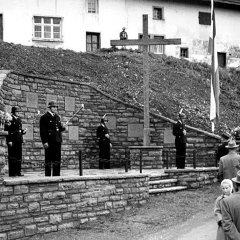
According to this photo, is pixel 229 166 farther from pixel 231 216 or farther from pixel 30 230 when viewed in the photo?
pixel 231 216

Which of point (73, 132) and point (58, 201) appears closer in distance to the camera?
point (58, 201)

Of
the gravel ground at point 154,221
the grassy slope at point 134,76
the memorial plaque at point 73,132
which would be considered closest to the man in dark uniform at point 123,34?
the grassy slope at point 134,76

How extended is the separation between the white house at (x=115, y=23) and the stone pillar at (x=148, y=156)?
15.0 meters

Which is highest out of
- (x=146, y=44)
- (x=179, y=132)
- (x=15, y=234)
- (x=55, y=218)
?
(x=146, y=44)

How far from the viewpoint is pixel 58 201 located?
14781 millimetres

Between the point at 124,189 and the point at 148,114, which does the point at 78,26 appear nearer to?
the point at 148,114

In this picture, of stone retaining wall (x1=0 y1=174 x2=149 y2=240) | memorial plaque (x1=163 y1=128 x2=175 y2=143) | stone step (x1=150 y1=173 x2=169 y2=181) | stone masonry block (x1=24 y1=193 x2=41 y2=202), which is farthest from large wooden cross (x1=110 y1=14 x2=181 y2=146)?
stone masonry block (x1=24 y1=193 x2=41 y2=202)

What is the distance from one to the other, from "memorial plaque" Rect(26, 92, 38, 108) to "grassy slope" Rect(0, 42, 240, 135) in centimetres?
317

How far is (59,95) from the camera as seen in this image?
23.5 m

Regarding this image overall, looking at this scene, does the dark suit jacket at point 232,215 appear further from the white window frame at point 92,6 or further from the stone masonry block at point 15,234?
the white window frame at point 92,6

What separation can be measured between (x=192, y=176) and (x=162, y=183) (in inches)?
54.8

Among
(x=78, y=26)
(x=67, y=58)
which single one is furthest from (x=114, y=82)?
(x=78, y=26)

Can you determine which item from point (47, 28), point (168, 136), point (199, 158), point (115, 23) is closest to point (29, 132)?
point (168, 136)

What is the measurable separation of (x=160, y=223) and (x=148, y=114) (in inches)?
298
